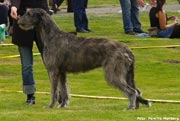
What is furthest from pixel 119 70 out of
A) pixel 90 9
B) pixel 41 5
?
pixel 90 9

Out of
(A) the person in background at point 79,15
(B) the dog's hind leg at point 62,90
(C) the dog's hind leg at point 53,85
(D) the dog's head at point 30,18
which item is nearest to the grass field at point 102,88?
(B) the dog's hind leg at point 62,90

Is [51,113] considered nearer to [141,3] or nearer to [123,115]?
[123,115]

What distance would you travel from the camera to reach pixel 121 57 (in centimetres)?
1045

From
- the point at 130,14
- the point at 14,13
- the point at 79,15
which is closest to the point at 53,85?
the point at 14,13

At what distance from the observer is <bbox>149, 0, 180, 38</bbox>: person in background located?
67.5ft

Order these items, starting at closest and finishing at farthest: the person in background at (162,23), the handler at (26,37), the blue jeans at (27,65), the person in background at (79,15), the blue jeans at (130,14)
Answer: the handler at (26,37)
the blue jeans at (27,65)
the person in background at (162,23)
the blue jeans at (130,14)
the person in background at (79,15)

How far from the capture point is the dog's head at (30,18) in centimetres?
1084

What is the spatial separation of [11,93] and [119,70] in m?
3.42

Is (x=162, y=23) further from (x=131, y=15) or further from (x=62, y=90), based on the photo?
(x=62, y=90)

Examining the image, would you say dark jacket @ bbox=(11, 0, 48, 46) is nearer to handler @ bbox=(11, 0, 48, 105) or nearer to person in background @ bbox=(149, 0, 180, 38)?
handler @ bbox=(11, 0, 48, 105)

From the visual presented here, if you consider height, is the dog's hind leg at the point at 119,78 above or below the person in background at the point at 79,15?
above

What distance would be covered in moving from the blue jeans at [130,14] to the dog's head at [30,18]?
1117 cm

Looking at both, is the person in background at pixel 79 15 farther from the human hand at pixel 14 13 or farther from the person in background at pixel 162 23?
the human hand at pixel 14 13

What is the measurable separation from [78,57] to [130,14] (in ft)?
39.4
